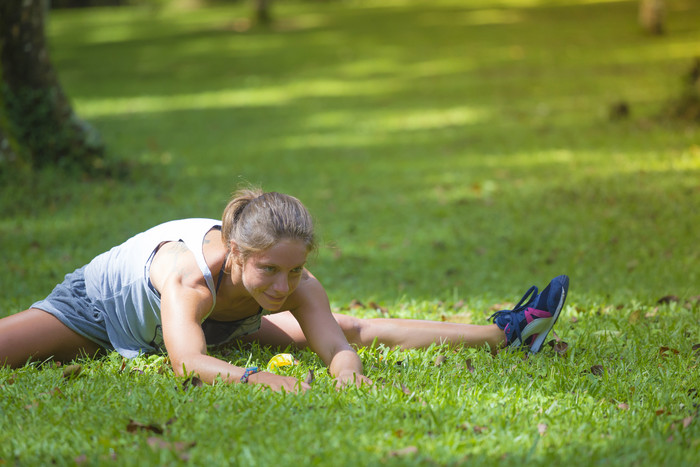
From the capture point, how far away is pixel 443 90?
58.8 ft

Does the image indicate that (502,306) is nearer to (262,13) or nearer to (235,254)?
(235,254)

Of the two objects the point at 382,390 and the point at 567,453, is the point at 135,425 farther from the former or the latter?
the point at 567,453

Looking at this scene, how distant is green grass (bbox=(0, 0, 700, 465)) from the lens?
10.8 ft

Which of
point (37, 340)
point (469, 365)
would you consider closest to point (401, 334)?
point (469, 365)

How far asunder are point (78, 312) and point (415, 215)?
222 inches

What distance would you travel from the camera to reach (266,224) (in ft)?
12.1

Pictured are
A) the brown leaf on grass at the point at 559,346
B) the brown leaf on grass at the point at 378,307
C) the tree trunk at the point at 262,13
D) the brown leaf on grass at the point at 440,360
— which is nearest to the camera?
the brown leaf on grass at the point at 440,360

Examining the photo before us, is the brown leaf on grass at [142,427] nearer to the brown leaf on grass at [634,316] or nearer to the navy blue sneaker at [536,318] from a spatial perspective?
the navy blue sneaker at [536,318]

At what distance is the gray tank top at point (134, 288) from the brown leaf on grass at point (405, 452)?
1558 millimetres

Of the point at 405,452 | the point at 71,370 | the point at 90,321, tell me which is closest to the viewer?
the point at 405,452

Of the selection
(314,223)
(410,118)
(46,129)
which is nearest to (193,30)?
(410,118)

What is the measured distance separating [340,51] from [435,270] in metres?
16.4

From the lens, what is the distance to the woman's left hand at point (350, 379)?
12.3 ft

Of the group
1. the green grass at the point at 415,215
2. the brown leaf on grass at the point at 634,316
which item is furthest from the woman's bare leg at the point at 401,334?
the brown leaf on grass at the point at 634,316
